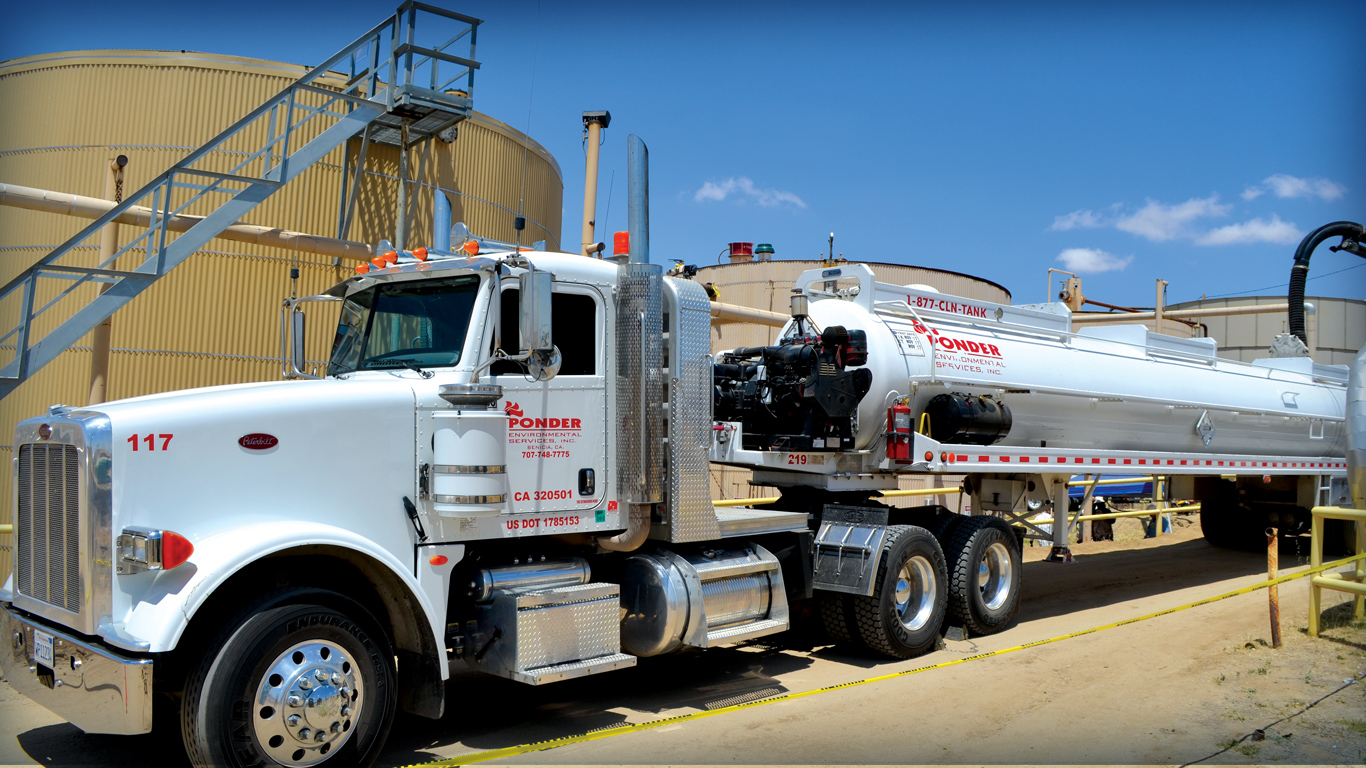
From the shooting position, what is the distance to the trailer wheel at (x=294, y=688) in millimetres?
4688

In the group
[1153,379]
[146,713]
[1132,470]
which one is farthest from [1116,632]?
[146,713]

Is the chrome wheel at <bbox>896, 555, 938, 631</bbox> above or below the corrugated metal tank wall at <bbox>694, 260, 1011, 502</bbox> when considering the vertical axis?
below

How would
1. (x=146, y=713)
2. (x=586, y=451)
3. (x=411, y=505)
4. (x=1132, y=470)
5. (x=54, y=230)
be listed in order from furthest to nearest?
(x=54, y=230) → (x=1132, y=470) → (x=586, y=451) → (x=411, y=505) → (x=146, y=713)

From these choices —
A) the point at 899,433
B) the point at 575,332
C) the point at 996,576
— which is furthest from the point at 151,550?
the point at 996,576

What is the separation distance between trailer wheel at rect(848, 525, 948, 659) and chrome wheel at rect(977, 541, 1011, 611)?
2.87ft

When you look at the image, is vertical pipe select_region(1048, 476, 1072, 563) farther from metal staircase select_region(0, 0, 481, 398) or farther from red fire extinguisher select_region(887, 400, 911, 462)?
metal staircase select_region(0, 0, 481, 398)

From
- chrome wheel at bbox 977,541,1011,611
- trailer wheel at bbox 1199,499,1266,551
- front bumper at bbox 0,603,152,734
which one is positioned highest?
front bumper at bbox 0,603,152,734

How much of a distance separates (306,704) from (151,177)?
11.8 metres

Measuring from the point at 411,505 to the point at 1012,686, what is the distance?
15.6ft

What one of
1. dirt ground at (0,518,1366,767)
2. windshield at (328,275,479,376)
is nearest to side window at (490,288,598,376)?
windshield at (328,275,479,376)

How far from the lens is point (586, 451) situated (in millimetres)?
6535

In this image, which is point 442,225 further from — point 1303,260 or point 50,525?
point 1303,260

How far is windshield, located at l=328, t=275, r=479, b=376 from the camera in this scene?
6.10 m

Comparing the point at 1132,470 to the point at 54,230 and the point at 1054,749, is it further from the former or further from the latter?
the point at 54,230
